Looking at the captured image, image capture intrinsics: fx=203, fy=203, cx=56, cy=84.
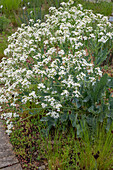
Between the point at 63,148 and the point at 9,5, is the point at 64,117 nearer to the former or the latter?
the point at 63,148

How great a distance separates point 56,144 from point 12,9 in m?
5.62

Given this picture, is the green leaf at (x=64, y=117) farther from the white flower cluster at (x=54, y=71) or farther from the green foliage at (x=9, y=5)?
the green foliage at (x=9, y=5)

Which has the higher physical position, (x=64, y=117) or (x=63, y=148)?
(x=64, y=117)

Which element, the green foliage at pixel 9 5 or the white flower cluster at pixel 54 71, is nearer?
the white flower cluster at pixel 54 71

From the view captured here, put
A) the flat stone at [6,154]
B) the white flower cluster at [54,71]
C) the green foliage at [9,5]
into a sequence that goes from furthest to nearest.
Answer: the green foliage at [9,5], the white flower cluster at [54,71], the flat stone at [6,154]

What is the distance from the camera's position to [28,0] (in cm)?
727

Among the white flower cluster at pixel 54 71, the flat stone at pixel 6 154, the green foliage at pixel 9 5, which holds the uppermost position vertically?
the green foliage at pixel 9 5

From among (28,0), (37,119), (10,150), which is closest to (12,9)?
(28,0)

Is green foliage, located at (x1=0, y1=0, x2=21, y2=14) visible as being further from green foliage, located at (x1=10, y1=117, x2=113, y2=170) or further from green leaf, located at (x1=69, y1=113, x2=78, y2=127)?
green leaf, located at (x1=69, y1=113, x2=78, y2=127)

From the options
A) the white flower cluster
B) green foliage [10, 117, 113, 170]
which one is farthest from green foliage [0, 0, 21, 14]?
green foliage [10, 117, 113, 170]

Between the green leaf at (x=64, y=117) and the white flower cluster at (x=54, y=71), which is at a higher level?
the white flower cluster at (x=54, y=71)

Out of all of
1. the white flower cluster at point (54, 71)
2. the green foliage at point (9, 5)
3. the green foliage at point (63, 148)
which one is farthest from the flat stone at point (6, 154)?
the green foliage at point (9, 5)

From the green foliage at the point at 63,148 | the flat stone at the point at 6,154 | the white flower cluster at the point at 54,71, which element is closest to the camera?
the green foliage at the point at 63,148

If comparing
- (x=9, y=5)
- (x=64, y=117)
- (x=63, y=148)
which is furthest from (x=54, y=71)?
(x=9, y=5)
